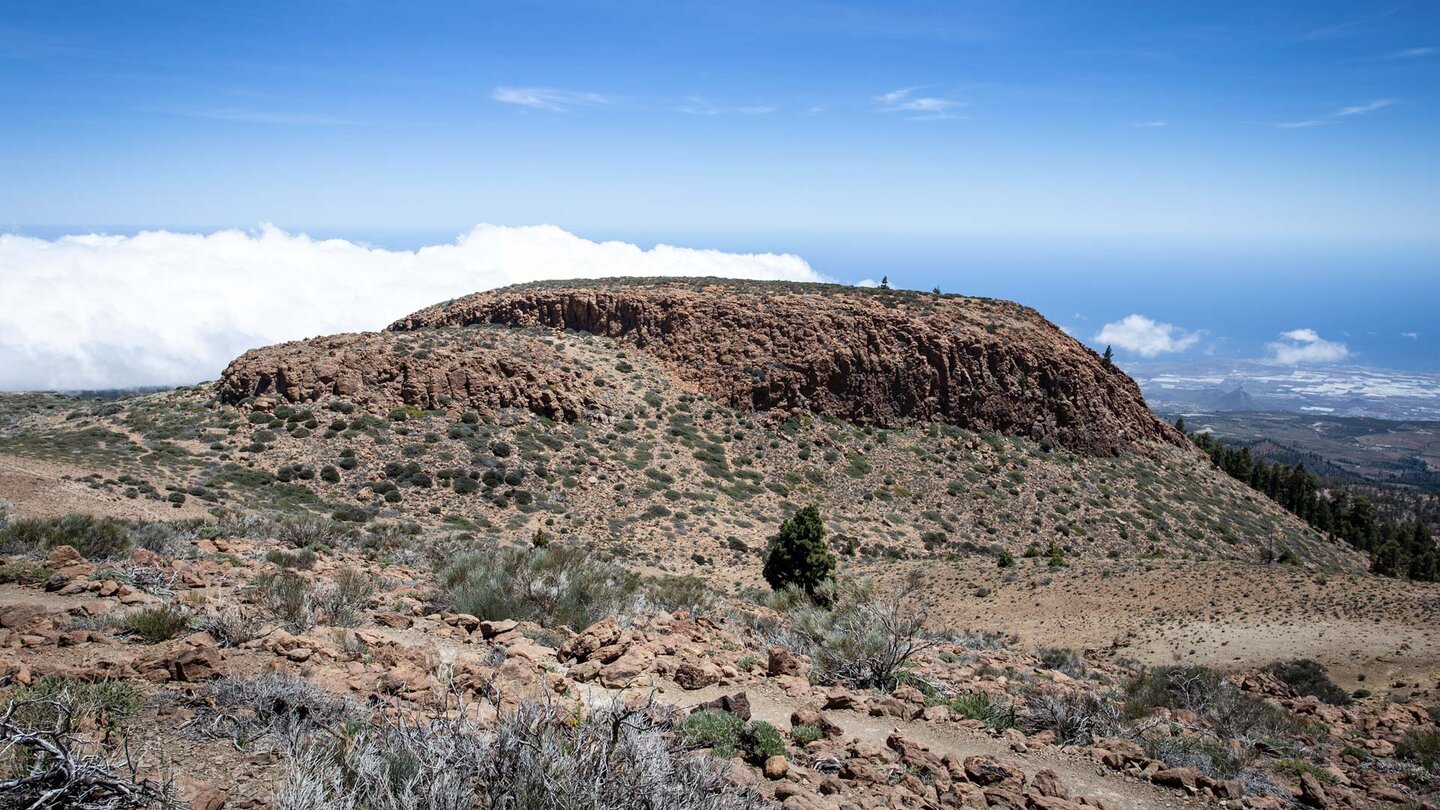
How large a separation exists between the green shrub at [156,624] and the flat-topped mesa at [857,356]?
28668 mm

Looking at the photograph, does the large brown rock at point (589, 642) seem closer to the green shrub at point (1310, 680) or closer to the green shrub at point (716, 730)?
the green shrub at point (716, 730)

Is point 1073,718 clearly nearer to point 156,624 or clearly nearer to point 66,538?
point 156,624

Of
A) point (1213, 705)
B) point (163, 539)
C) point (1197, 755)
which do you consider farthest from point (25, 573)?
point (1213, 705)

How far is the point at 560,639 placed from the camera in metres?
7.54

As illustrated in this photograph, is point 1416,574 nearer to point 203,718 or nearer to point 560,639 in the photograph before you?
point 560,639

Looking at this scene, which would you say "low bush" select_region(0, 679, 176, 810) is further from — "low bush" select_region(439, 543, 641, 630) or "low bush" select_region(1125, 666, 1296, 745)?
"low bush" select_region(1125, 666, 1296, 745)

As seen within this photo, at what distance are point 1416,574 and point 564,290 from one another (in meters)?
47.5

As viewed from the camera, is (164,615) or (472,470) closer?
(164,615)

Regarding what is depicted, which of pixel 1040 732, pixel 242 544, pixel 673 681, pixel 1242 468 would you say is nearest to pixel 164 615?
pixel 673 681

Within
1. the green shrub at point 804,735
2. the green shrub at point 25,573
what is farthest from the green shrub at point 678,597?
the green shrub at point 25,573

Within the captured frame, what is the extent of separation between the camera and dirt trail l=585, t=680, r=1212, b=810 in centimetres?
574

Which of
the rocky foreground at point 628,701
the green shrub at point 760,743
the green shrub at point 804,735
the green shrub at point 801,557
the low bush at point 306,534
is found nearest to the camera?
the rocky foreground at point 628,701

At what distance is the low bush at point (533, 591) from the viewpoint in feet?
27.6

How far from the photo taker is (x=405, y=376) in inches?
1067
